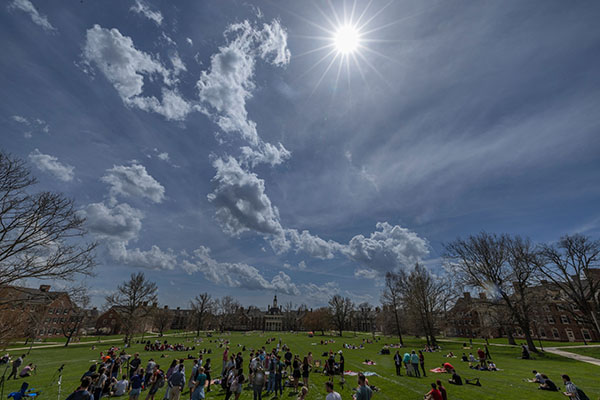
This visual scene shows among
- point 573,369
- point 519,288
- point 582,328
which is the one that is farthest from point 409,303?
point 582,328

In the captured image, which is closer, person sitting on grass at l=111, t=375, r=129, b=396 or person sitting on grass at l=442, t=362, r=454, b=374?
person sitting on grass at l=111, t=375, r=129, b=396

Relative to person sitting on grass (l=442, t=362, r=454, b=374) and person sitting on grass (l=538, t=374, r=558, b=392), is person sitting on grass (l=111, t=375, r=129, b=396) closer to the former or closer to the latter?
person sitting on grass (l=442, t=362, r=454, b=374)

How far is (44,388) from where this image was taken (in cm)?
1630

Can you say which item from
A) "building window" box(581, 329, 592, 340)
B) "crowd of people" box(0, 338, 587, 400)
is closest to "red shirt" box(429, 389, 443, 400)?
"crowd of people" box(0, 338, 587, 400)

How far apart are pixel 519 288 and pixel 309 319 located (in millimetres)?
87178

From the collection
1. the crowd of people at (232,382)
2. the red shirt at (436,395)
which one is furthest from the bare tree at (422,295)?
the red shirt at (436,395)

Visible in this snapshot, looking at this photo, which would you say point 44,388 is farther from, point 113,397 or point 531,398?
point 531,398

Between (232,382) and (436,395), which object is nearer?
(436,395)

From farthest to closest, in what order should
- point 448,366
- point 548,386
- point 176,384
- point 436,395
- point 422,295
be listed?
point 422,295, point 448,366, point 548,386, point 176,384, point 436,395

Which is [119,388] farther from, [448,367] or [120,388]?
[448,367]

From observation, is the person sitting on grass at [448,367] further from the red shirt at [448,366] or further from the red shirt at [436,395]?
the red shirt at [436,395]

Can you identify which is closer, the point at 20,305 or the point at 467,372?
the point at 20,305

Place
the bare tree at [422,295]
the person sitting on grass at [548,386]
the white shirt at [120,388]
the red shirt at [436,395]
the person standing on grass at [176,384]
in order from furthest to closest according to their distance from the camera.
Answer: the bare tree at [422,295] → the person sitting on grass at [548,386] → the white shirt at [120,388] → the person standing on grass at [176,384] → the red shirt at [436,395]

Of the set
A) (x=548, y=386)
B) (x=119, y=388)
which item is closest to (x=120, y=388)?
(x=119, y=388)
